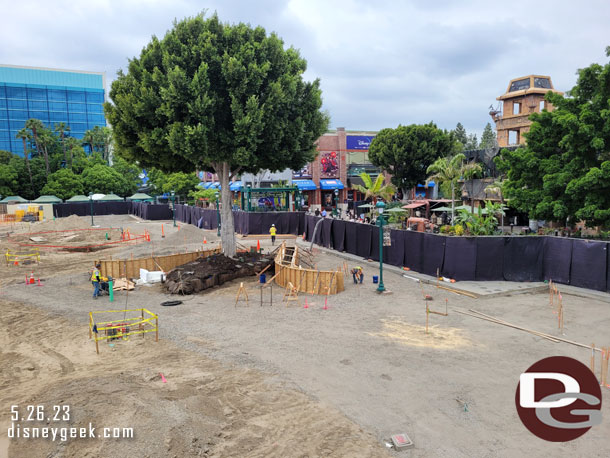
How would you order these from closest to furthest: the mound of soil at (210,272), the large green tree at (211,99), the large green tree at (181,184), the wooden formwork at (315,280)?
the wooden formwork at (315,280) < the mound of soil at (210,272) < the large green tree at (211,99) < the large green tree at (181,184)

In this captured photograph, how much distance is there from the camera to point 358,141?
64688mm

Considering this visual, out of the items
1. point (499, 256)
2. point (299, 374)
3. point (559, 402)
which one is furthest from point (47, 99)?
point (559, 402)

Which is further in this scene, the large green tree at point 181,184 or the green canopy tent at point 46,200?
the large green tree at point 181,184

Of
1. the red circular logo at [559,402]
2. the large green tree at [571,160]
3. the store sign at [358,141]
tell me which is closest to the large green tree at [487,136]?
the store sign at [358,141]

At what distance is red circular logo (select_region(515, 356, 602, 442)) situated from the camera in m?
7.78

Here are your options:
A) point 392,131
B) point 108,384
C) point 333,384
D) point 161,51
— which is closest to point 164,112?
point 161,51

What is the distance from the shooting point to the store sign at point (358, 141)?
64312 millimetres

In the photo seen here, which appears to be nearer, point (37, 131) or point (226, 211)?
point (226, 211)

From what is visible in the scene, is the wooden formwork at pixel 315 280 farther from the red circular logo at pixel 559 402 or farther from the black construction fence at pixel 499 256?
the red circular logo at pixel 559 402

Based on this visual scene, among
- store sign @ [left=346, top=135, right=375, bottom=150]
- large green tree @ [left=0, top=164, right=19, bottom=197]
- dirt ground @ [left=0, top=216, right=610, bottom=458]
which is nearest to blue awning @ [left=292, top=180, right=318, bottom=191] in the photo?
store sign @ [left=346, top=135, right=375, bottom=150]

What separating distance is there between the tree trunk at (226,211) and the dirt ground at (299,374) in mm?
6609

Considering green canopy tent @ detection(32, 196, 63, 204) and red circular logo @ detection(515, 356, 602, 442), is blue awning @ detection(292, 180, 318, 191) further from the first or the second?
red circular logo @ detection(515, 356, 602, 442)

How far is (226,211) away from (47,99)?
103314mm

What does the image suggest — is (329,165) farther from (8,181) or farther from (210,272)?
(8,181)
